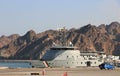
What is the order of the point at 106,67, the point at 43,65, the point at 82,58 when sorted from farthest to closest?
1. the point at 82,58
2. the point at 43,65
3. the point at 106,67

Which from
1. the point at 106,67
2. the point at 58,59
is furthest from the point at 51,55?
the point at 106,67

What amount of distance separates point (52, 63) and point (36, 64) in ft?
13.9

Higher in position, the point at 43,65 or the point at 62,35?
the point at 62,35

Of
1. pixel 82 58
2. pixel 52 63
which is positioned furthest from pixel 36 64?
pixel 82 58

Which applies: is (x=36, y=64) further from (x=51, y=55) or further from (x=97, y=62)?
(x=97, y=62)

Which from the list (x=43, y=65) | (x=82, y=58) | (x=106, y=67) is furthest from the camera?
(x=82, y=58)

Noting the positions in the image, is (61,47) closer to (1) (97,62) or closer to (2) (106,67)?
(1) (97,62)

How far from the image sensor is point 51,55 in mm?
116312

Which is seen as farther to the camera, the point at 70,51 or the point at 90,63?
the point at 90,63

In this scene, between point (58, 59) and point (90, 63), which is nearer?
point (58, 59)

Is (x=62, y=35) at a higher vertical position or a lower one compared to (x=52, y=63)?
higher

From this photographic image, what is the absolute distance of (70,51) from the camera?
11400 centimetres

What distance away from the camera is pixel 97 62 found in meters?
124

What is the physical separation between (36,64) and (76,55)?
1078 centimetres
